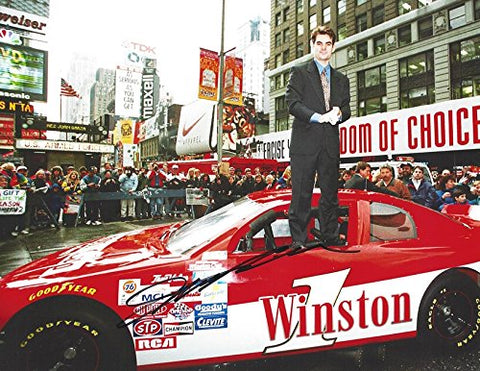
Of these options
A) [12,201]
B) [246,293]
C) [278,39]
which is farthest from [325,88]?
[278,39]

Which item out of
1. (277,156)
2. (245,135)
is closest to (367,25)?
(245,135)

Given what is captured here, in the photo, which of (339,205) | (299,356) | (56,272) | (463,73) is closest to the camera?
(56,272)

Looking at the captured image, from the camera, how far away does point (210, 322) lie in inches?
92.9

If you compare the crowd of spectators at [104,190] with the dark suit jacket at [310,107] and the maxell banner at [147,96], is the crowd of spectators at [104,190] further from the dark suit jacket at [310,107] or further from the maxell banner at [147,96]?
the maxell banner at [147,96]

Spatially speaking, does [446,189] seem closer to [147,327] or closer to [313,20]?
[147,327]

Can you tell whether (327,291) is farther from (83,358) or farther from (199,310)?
(83,358)

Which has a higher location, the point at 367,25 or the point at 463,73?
the point at 367,25

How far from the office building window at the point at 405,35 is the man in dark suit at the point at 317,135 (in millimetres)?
29443

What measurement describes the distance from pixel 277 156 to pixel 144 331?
582 inches

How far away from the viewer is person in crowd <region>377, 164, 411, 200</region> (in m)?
5.77

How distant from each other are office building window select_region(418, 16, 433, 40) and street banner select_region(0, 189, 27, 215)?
2840cm

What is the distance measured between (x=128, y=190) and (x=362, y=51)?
1089 inches

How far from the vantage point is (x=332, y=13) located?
3516 centimetres

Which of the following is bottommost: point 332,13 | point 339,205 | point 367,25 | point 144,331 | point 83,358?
point 83,358
